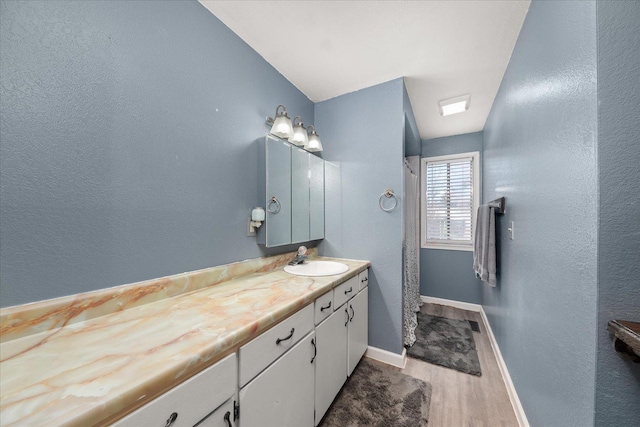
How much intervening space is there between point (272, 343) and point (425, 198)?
10.5ft

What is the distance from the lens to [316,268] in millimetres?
1850

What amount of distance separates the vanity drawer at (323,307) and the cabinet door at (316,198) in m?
0.75

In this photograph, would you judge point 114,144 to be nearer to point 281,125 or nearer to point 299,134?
point 281,125

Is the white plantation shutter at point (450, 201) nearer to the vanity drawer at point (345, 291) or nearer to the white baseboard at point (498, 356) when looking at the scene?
the white baseboard at point (498, 356)

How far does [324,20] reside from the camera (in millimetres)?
1356

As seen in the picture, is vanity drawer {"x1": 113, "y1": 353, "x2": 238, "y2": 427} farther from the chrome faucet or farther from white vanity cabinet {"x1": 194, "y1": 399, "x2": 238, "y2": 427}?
the chrome faucet

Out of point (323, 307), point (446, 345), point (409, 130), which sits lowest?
point (446, 345)

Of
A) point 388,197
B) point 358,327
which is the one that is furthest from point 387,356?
point 388,197

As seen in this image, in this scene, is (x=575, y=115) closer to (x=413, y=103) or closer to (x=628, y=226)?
(x=628, y=226)

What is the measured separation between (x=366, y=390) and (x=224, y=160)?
1.89 metres

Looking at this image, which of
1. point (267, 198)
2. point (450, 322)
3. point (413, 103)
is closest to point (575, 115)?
point (267, 198)

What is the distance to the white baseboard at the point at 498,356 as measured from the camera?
4.44 ft

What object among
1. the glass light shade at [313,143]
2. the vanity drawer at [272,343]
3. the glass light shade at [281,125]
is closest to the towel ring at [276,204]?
the glass light shade at [281,125]

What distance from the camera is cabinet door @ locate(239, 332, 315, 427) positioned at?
826 mm
